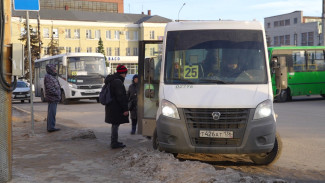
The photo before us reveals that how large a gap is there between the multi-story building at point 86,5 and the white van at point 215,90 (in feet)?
280

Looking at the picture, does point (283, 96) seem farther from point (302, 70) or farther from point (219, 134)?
point (219, 134)

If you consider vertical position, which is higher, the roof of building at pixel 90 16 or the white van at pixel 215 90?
the roof of building at pixel 90 16

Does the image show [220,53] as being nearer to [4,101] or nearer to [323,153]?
[323,153]

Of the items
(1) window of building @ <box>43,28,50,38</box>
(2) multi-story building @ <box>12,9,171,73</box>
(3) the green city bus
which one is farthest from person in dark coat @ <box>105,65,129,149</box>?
(1) window of building @ <box>43,28,50,38</box>

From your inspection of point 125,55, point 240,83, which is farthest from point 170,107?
point 125,55

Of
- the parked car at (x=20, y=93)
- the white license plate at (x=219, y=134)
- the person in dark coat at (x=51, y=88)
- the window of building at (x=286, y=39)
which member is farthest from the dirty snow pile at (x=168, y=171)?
the window of building at (x=286, y=39)

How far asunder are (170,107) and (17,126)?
27.4 feet

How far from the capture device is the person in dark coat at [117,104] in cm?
959

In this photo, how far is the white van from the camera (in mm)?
7320

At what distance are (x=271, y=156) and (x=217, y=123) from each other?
4.23 ft

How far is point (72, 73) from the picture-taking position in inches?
1037

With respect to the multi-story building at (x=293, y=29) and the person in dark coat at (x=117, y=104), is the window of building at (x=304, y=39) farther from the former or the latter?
the person in dark coat at (x=117, y=104)

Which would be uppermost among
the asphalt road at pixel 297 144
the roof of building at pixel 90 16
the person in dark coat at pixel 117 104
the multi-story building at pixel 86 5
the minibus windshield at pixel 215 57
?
the multi-story building at pixel 86 5

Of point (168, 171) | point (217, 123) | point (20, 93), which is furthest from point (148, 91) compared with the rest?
point (20, 93)
